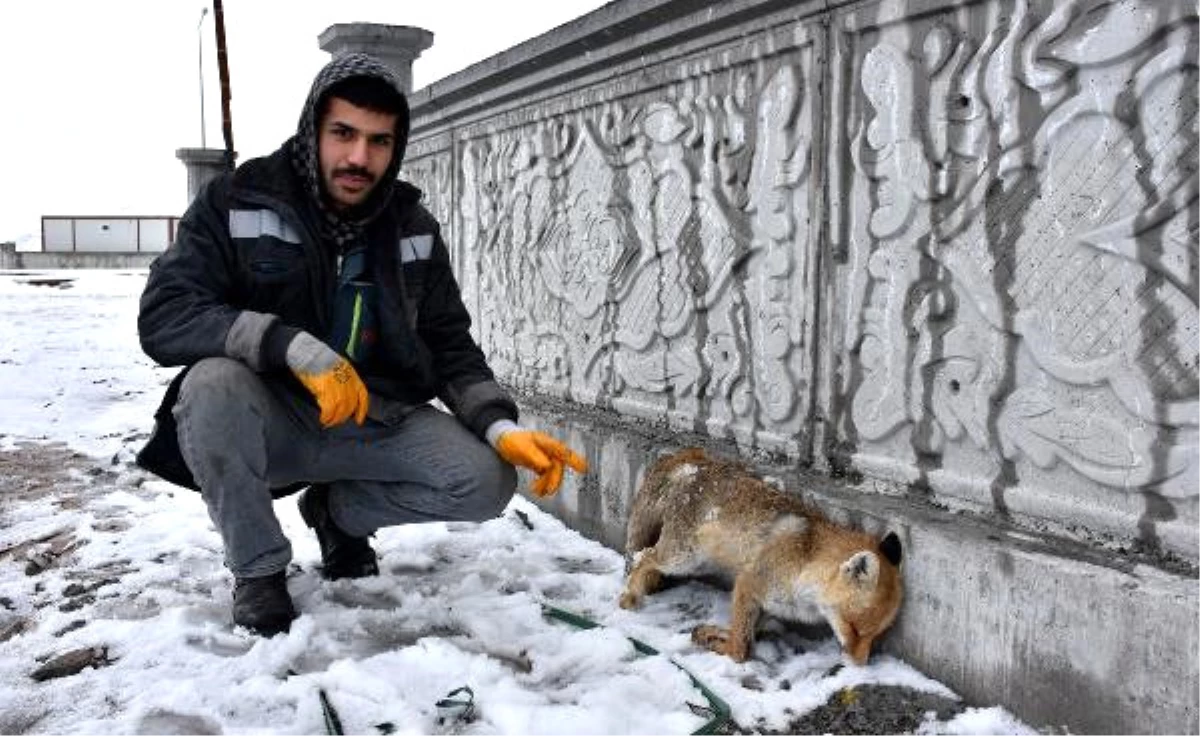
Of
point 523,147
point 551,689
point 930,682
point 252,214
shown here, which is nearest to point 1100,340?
point 930,682

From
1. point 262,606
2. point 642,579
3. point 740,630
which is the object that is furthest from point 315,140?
point 740,630

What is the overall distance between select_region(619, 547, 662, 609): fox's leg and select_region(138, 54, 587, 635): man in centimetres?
42

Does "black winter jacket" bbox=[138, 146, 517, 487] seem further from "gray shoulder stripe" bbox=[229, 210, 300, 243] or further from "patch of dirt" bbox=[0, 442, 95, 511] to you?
"patch of dirt" bbox=[0, 442, 95, 511]

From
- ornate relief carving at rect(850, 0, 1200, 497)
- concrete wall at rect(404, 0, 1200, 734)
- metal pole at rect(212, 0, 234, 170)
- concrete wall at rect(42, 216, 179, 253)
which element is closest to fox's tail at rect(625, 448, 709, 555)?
concrete wall at rect(404, 0, 1200, 734)

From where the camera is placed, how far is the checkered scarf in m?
2.92

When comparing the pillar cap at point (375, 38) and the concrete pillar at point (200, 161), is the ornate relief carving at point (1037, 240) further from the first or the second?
the concrete pillar at point (200, 161)

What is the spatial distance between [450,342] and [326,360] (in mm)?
724

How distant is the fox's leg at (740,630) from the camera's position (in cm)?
264

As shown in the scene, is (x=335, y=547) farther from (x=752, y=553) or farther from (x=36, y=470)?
(x=36, y=470)

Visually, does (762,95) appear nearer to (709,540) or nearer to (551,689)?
(709,540)

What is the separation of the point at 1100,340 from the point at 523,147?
3.14 meters

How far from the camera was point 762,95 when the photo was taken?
306 centimetres

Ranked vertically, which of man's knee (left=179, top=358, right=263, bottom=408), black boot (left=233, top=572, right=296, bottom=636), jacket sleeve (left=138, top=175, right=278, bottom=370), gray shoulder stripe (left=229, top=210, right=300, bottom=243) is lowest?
black boot (left=233, top=572, right=296, bottom=636)

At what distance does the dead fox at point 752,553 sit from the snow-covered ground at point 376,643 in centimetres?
11
